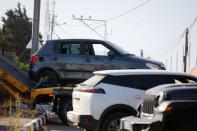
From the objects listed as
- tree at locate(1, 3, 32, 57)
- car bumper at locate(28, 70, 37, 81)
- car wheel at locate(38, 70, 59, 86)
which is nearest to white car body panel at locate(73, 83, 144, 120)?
car wheel at locate(38, 70, 59, 86)

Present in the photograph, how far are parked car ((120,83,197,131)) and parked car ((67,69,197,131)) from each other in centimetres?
361

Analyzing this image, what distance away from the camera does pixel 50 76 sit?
2052 centimetres

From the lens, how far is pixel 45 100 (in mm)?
20156

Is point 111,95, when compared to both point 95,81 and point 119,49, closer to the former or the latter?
point 95,81

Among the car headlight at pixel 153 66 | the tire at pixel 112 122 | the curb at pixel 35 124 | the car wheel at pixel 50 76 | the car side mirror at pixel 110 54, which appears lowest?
the curb at pixel 35 124

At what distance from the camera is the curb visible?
1536 centimetres

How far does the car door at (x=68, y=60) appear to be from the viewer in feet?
66.8

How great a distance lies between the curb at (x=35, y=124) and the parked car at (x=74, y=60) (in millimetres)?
1419

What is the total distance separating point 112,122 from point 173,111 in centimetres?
446

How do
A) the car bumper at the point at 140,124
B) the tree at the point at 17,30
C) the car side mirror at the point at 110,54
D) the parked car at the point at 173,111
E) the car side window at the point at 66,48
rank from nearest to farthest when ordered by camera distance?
1. the parked car at the point at 173,111
2. the car bumper at the point at 140,124
3. the car side mirror at the point at 110,54
4. the car side window at the point at 66,48
5. the tree at the point at 17,30

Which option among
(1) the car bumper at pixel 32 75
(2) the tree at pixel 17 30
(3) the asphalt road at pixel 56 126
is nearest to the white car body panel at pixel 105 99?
(3) the asphalt road at pixel 56 126

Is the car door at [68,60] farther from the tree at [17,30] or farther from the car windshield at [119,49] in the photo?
the tree at [17,30]

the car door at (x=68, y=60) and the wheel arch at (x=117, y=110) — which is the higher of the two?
Answer: the car door at (x=68, y=60)

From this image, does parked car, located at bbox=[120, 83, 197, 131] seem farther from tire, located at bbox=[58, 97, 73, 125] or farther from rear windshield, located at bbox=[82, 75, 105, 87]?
tire, located at bbox=[58, 97, 73, 125]
